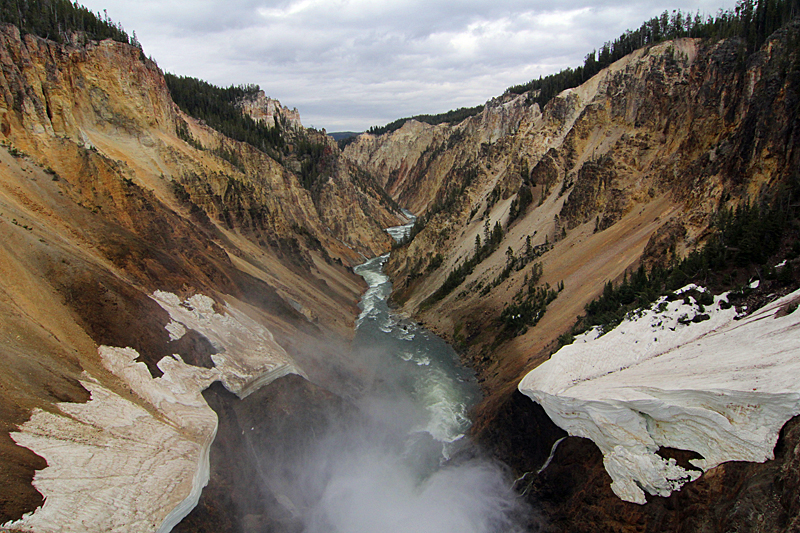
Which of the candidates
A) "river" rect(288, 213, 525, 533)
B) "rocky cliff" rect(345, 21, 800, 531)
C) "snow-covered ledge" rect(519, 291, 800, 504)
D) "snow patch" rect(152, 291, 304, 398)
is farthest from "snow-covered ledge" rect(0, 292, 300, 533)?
"snow-covered ledge" rect(519, 291, 800, 504)

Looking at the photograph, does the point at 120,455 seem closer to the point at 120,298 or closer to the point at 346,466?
the point at 120,298

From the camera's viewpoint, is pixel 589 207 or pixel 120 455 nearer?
pixel 120 455

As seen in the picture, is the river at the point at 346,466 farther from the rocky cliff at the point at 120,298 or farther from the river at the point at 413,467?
the rocky cliff at the point at 120,298

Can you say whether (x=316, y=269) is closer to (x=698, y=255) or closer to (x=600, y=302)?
(x=600, y=302)

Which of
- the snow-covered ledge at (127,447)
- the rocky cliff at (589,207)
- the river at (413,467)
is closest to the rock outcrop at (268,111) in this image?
the rocky cliff at (589,207)

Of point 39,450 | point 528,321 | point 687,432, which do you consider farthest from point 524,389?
point 39,450

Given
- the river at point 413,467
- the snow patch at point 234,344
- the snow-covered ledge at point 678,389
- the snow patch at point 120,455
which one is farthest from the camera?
the snow patch at point 234,344

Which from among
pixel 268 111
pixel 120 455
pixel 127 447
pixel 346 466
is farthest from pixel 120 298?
pixel 268 111
